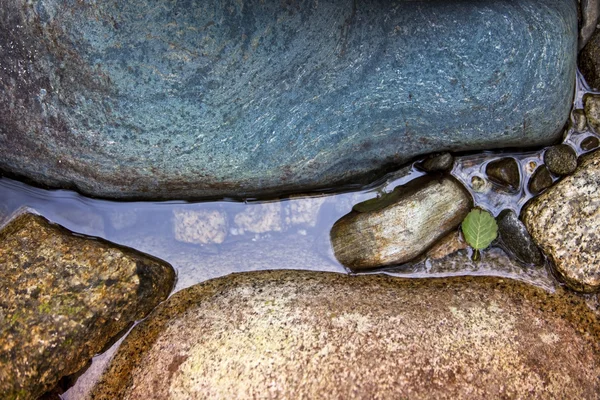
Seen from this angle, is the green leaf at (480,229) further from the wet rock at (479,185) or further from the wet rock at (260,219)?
the wet rock at (260,219)

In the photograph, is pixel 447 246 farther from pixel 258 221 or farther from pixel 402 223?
pixel 258 221

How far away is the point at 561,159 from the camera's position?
9.35 ft

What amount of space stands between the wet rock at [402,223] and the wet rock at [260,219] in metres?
0.42

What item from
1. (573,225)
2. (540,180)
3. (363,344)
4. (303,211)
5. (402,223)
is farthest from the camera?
(303,211)

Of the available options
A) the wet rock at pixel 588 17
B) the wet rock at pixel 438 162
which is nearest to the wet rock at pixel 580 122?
the wet rock at pixel 588 17

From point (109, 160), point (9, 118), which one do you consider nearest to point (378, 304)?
point (109, 160)

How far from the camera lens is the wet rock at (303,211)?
3.10m

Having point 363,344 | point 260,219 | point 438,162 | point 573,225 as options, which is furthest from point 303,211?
point 573,225

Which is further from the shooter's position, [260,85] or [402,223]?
[402,223]

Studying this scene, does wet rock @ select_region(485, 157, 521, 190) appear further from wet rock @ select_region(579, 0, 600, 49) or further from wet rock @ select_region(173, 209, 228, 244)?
wet rock @ select_region(173, 209, 228, 244)

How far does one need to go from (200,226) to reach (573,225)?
2.15 m

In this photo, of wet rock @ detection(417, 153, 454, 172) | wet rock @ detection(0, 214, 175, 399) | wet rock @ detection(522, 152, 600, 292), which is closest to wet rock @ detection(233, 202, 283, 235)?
wet rock @ detection(0, 214, 175, 399)

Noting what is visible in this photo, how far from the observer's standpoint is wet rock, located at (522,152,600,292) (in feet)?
8.68

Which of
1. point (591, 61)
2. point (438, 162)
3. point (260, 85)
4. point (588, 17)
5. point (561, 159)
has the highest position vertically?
point (260, 85)
